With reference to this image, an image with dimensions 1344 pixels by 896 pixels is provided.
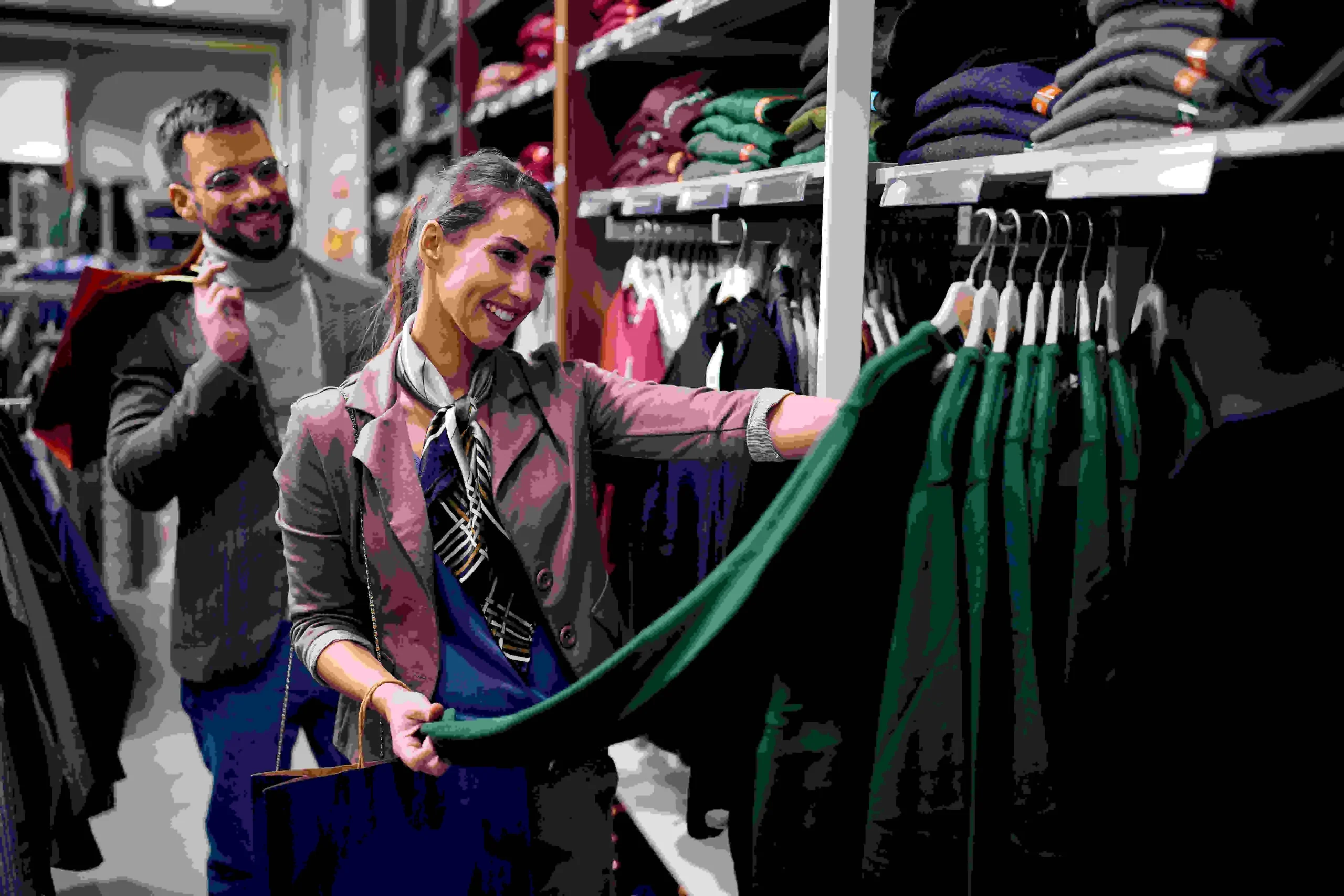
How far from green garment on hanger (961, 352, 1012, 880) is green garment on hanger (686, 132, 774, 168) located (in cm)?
138

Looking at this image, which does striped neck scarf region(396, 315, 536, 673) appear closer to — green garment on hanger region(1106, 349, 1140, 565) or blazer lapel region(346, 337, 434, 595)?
blazer lapel region(346, 337, 434, 595)

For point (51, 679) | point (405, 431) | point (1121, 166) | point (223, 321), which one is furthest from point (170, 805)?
point (1121, 166)

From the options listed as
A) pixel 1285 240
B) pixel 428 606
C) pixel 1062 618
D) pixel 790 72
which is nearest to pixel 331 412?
pixel 428 606

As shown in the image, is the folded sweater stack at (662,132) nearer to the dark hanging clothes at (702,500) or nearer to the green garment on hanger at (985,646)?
the dark hanging clothes at (702,500)

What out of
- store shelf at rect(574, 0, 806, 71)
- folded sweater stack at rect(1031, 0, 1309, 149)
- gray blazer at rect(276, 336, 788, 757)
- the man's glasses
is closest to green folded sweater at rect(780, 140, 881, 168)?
store shelf at rect(574, 0, 806, 71)

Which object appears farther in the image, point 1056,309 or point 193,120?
point 193,120

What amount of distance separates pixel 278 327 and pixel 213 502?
0.39 meters

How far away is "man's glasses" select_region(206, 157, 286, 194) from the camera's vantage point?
2059 mm

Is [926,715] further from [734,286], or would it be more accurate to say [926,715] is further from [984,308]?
[734,286]

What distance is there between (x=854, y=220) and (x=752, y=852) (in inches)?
39.5

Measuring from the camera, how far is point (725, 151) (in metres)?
2.40

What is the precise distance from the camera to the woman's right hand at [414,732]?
3.88 feet

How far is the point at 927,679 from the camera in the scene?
100cm

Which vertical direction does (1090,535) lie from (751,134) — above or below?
below
